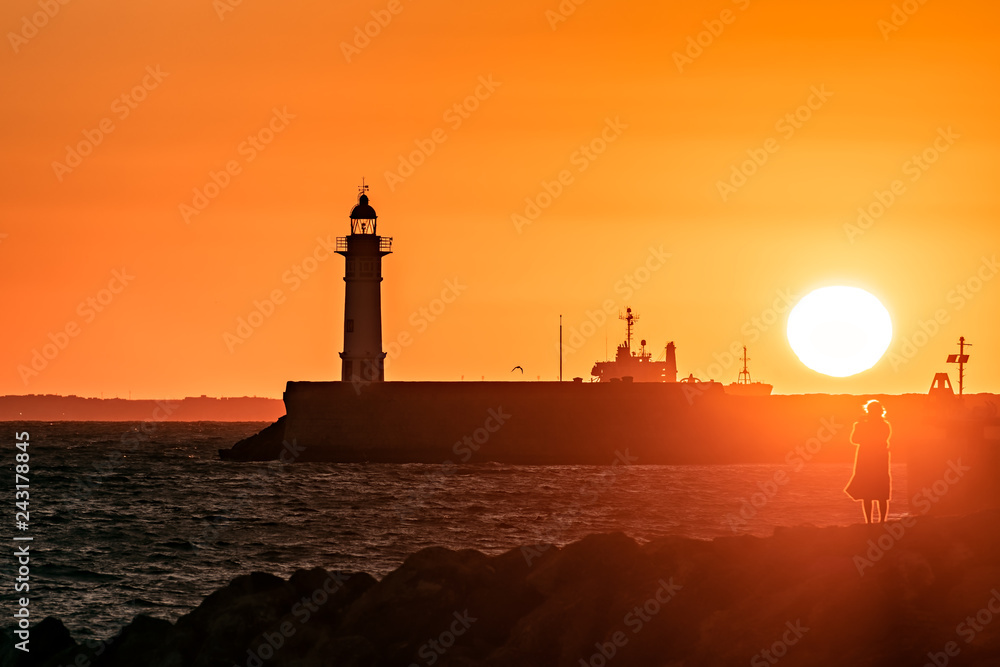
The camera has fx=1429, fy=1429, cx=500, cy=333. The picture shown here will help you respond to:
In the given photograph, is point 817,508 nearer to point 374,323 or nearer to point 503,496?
point 503,496

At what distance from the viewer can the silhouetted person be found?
50.4ft

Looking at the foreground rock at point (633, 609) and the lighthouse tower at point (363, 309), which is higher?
the lighthouse tower at point (363, 309)

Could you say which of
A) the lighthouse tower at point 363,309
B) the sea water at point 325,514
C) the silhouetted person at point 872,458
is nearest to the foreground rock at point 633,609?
the silhouetted person at point 872,458

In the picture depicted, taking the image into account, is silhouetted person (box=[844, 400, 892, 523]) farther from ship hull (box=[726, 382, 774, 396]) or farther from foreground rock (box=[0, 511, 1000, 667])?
ship hull (box=[726, 382, 774, 396])

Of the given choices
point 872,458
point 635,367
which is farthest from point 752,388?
point 872,458

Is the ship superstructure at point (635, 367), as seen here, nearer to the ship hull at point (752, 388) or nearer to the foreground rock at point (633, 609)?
the ship hull at point (752, 388)

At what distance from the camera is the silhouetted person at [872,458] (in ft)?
50.4

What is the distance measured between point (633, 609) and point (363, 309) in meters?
47.3

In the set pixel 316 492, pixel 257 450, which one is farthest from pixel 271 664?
pixel 257 450

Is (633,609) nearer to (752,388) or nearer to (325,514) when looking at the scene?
(325,514)

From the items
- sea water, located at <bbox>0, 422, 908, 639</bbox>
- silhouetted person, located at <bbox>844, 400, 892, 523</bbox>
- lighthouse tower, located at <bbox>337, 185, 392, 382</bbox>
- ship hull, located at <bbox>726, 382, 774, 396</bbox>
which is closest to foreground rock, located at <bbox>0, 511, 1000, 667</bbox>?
silhouetted person, located at <bbox>844, 400, 892, 523</bbox>

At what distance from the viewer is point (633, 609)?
1351cm

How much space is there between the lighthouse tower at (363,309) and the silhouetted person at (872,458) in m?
45.7

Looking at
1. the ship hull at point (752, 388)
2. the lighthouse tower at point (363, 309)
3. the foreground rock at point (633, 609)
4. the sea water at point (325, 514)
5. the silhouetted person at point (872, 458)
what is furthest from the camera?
the ship hull at point (752, 388)
